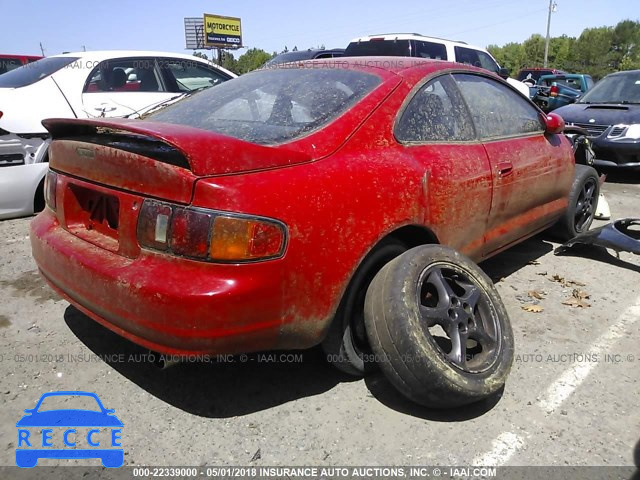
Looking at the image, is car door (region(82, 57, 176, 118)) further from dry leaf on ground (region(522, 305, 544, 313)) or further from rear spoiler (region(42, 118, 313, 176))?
dry leaf on ground (region(522, 305, 544, 313))

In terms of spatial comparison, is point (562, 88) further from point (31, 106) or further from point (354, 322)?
point (354, 322)

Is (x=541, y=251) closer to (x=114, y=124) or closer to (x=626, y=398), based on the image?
(x=626, y=398)

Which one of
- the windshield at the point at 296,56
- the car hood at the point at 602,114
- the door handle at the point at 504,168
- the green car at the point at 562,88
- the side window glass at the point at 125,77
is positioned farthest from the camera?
the green car at the point at 562,88

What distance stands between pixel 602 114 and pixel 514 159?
5.59 meters

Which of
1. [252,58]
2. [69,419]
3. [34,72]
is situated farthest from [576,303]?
[252,58]

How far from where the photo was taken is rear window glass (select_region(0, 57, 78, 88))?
228 inches

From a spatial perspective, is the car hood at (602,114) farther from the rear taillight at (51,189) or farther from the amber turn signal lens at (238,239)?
the rear taillight at (51,189)

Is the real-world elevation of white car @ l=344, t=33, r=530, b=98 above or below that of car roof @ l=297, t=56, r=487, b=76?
above

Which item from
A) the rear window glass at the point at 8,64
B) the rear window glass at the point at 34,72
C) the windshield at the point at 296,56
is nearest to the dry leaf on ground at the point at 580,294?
the rear window glass at the point at 34,72

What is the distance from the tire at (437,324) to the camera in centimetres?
226

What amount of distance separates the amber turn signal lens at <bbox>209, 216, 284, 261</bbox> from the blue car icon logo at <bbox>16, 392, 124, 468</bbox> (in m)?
0.94

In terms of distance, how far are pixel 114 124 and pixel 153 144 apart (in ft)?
0.64

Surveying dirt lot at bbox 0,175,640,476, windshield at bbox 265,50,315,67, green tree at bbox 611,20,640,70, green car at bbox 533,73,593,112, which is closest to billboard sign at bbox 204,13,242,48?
green tree at bbox 611,20,640,70

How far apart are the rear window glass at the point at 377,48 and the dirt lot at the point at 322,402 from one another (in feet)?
21.8
